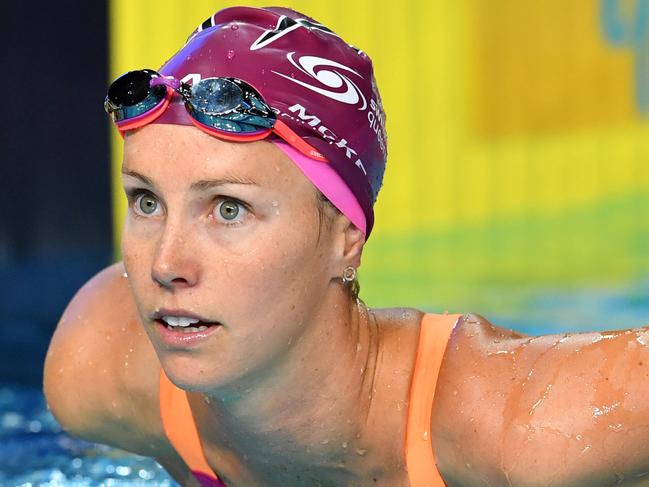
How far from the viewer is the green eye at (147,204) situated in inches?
95.4

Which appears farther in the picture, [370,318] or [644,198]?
[644,198]

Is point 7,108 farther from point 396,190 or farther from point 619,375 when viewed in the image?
point 619,375

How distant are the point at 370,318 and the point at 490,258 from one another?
5599 mm

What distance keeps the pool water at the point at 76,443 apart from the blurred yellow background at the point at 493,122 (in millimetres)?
1103

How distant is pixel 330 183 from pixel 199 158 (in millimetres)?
306

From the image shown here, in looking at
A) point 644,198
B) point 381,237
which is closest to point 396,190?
point 381,237

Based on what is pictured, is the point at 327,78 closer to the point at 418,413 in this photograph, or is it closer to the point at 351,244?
the point at 351,244

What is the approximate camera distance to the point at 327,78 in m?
2.54

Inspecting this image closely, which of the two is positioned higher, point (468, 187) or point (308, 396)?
point (308, 396)

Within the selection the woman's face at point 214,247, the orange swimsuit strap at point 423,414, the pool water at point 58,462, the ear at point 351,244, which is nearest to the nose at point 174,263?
the woman's face at point 214,247

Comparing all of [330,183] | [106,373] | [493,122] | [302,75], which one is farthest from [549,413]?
[493,122]

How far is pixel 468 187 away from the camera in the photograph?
8383mm

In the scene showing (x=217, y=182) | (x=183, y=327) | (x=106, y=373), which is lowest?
(x=106, y=373)

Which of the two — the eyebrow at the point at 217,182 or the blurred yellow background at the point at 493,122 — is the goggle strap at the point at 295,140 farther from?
the blurred yellow background at the point at 493,122
